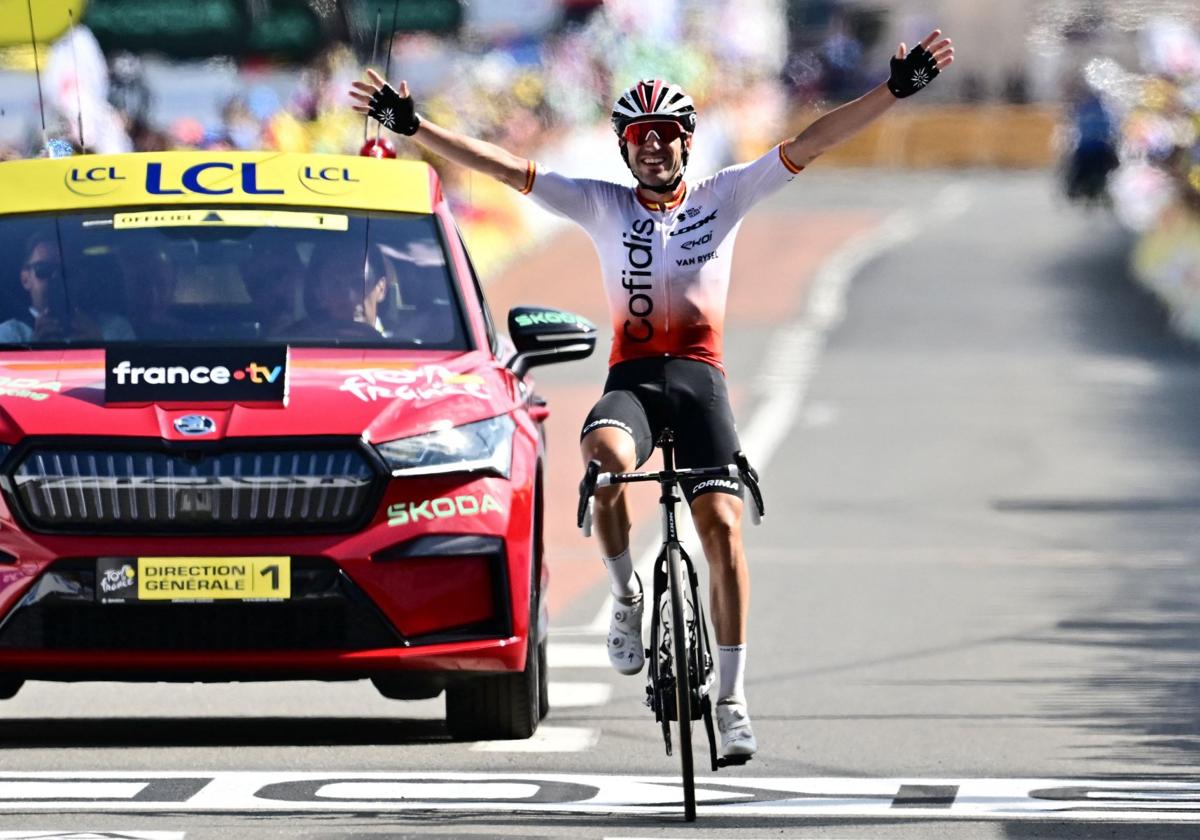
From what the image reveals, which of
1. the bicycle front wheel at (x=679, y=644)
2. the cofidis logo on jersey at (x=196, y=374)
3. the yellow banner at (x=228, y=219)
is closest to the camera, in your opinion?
the bicycle front wheel at (x=679, y=644)

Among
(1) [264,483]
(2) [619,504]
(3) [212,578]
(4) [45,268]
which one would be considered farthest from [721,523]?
(4) [45,268]

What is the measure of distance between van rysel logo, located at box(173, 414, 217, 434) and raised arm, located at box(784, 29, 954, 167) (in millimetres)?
1871

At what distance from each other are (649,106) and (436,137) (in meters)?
0.67

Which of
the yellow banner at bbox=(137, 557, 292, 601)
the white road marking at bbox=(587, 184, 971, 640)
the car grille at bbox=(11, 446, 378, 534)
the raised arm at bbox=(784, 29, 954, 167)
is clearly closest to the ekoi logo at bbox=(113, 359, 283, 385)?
the car grille at bbox=(11, 446, 378, 534)

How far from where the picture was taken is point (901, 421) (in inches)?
1021

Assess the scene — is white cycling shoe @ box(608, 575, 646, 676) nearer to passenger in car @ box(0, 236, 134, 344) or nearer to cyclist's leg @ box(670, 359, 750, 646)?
cyclist's leg @ box(670, 359, 750, 646)

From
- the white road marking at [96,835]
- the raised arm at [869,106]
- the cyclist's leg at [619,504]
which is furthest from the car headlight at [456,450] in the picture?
the white road marking at [96,835]

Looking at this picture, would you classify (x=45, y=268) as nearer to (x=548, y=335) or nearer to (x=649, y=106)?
(x=548, y=335)

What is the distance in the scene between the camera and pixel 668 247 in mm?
8820

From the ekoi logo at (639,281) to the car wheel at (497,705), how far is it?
48.2 inches

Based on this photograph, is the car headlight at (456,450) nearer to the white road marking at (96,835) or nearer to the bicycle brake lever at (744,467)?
the bicycle brake lever at (744,467)

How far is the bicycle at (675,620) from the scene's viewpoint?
27.0 ft

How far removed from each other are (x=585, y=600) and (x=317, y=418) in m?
6.17

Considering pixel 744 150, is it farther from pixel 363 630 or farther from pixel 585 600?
pixel 363 630
